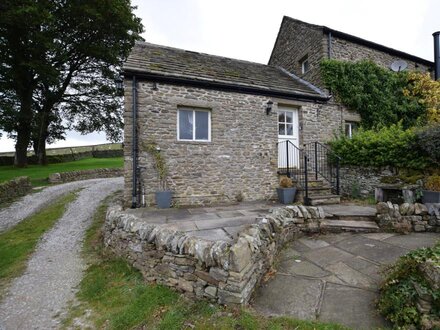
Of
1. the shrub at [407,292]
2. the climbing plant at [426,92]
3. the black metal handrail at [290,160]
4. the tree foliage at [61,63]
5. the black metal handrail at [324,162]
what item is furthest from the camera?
the tree foliage at [61,63]

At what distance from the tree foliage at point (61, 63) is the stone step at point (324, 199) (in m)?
16.9

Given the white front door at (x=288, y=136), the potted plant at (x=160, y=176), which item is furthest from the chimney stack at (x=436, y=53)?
the potted plant at (x=160, y=176)

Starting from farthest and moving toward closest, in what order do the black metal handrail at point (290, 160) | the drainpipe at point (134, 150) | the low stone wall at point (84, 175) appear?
the low stone wall at point (84, 175), the black metal handrail at point (290, 160), the drainpipe at point (134, 150)

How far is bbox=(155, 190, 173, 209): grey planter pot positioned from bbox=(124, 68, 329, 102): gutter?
3480mm

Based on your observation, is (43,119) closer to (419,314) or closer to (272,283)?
(272,283)

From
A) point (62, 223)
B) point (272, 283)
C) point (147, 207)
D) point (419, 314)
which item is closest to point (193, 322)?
point (272, 283)

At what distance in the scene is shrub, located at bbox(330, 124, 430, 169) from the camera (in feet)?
21.2

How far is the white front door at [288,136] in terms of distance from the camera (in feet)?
28.7

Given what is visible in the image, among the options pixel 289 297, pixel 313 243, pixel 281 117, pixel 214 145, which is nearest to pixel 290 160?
pixel 281 117

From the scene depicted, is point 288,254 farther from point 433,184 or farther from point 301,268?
point 433,184

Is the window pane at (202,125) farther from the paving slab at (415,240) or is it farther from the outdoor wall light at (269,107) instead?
the paving slab at (415,240)

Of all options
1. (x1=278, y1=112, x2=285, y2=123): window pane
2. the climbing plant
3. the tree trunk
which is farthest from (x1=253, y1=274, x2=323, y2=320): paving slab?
the tree trunk

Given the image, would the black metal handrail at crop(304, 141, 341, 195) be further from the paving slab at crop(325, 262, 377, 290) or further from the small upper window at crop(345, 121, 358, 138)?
the paving slab at crop(325, 262, 377, 290)

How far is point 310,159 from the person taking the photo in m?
9.07
